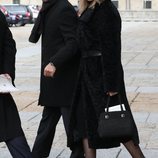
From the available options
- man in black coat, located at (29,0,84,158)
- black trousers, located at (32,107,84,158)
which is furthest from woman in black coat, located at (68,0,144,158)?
black trousers, located at (32,107,84,158)

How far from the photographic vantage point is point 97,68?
484 centimetres

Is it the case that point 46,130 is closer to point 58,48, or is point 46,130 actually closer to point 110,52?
point 58,48

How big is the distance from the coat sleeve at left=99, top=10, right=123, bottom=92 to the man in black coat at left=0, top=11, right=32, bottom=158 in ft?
2.33

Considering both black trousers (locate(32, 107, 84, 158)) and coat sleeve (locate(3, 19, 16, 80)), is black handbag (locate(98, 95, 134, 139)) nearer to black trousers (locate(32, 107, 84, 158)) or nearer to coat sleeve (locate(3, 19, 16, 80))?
coat sleeve (locate(3, 19, 16, 80))

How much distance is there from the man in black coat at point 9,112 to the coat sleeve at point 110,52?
71cm

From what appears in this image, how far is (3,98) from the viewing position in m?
4.69

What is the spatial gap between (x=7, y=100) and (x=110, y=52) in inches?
34.3

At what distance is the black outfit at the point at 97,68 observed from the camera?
471cm

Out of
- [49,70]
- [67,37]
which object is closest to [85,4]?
[67,37]

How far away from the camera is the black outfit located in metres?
4.71

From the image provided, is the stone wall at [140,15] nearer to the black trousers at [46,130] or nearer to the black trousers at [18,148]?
the black trousers at [46,130]

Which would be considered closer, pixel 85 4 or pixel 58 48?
pixel 85 4

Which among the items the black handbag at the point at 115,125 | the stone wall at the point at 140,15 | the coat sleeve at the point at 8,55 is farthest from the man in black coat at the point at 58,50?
the stone wall at the point at 140,15

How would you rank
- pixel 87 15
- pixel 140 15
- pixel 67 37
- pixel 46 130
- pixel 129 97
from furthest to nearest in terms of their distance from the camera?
pixel 140 15
pixel 129 97
pixel 46 130
pixel 67 37
pixel 87 15
